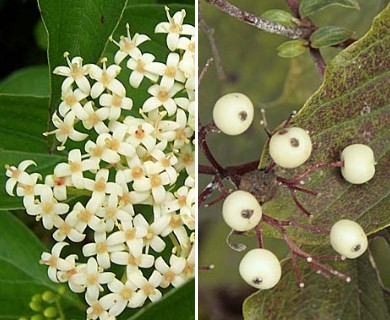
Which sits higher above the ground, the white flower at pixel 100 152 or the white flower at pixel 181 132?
the white flower at pixel 181 132

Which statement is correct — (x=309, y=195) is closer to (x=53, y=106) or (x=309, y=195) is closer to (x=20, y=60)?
(x=53, y=106)

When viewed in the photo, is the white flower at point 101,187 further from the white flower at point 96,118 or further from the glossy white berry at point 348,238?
the glossy white berry at point 348,238

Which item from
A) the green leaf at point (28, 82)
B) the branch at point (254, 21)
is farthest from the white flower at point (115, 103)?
the green leaf at point (28, 82)

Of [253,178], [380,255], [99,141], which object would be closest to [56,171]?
[99,141]

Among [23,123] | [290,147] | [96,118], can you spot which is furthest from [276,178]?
[23,123]

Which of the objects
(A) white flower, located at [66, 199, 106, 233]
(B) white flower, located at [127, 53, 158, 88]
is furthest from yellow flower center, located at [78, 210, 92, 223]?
(B) white flower, located at [127, 53, 158, 88]

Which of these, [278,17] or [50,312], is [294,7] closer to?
[278,17]

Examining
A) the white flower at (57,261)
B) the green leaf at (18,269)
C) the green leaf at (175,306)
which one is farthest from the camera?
the green leaf at (18,269)
